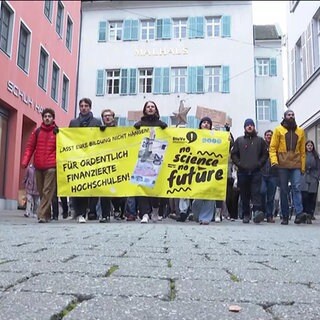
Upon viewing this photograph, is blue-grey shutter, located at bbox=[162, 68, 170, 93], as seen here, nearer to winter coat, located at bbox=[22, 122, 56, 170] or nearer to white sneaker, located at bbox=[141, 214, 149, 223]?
winter coat, located at bbox=[22, 122, 56, 170]

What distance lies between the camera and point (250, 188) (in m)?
9.17

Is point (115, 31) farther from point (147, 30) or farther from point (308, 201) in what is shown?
point (308, 201)

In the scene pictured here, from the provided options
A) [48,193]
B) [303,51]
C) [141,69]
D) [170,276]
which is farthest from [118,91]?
[170,276]

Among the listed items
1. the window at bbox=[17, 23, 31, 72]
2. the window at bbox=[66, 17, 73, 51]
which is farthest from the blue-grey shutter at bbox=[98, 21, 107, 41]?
the window at bbox=[17, 23, 31, 72]

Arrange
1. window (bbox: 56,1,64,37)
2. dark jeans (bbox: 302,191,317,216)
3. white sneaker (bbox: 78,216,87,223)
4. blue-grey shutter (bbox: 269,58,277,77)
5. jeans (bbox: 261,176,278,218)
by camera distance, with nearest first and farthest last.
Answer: white sneaker (bbox: 78,216,87,223) → jeans (bbox: 261,176,278,218) → dark jeans (bbox: 302,191,317,216) → window (bbox: 56,1,64,37) → blue-grey shutter (bbox: 269,58,277,77)

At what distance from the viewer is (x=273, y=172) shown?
1041 cm

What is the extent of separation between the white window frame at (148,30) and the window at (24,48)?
43.0ft

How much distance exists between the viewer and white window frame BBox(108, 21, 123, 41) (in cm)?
3056

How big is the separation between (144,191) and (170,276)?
566cm

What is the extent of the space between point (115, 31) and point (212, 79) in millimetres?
6965

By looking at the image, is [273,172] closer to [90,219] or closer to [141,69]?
[90,219]

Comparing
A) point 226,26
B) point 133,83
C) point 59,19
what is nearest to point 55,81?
Answer: point 59,19

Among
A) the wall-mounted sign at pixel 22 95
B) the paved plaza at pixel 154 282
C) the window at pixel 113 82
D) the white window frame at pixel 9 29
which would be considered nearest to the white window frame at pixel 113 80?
the window at pixel 113 82

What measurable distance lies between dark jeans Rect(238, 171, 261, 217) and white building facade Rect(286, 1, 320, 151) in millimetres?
6672
